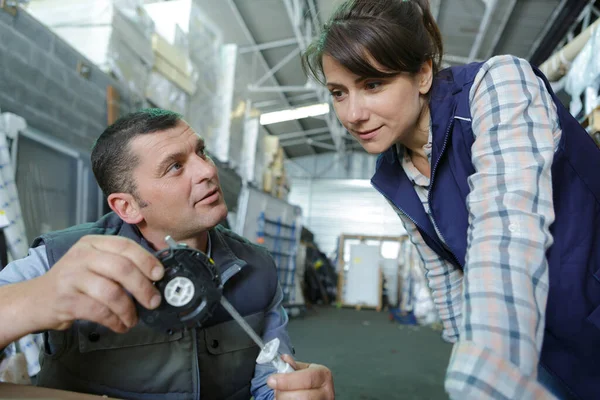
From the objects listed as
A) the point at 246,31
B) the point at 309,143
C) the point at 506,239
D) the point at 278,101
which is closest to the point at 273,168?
the point at 246,31

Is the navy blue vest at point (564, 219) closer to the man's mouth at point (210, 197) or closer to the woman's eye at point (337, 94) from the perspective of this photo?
the woman's eye at point (337, 94)

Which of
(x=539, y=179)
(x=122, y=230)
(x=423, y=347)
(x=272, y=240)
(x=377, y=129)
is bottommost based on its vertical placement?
(x=423, y=347)

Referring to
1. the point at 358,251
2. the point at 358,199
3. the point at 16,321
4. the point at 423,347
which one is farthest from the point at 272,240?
the point at 358,199

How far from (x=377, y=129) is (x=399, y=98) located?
0.09 m

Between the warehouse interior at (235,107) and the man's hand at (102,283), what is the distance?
0.21m

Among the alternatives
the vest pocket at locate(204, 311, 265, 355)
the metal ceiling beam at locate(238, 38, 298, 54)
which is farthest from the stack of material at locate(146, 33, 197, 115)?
the metal ceiling beam at locate(238, 38, 298, 54)

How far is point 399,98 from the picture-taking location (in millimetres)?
1044

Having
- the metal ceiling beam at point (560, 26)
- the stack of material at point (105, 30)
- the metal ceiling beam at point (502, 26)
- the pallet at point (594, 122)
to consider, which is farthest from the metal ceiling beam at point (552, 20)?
the stack of material at point (105, 30)

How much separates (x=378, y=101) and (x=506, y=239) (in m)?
0.51

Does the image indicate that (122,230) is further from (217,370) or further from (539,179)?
(539,179)

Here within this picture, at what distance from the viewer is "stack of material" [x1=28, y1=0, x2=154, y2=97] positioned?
3.09m

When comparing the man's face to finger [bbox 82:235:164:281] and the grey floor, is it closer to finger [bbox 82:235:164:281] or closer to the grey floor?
finger [bbox 82:235:164:281]

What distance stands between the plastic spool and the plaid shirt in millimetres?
428

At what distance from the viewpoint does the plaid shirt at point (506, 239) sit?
543mm
